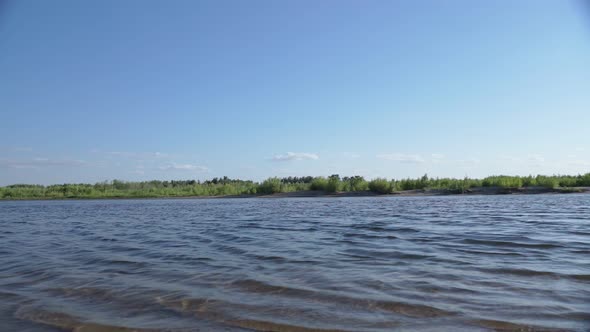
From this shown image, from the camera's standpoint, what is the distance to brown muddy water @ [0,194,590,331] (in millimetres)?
4234

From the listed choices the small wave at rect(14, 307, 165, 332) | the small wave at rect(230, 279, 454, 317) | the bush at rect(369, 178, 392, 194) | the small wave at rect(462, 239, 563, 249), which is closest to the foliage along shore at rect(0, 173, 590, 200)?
the bush at rect(369, 178, 392, 194)

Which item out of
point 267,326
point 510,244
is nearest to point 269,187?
point 510,244

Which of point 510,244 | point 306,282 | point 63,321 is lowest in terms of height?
point 63,321

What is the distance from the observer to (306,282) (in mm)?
5785

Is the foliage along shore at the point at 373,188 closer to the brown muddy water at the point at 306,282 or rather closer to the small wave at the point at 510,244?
the brown muddy water at the point at 306,282

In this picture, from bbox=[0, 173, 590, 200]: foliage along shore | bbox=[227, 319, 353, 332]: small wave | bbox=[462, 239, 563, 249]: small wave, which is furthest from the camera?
bbox=[0, 173, 590, 200]: foliage along shore

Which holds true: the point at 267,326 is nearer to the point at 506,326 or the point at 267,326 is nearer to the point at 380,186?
the point at 506,326

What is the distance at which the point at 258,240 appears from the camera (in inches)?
404

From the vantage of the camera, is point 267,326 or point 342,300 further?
point 342,300

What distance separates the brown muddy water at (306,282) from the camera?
13.9 feet

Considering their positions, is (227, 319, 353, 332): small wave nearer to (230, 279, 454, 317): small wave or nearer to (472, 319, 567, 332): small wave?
(230, 279, 454, 317): small wave

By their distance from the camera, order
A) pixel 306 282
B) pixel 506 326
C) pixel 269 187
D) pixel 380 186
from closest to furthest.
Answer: pixel 506 326 < pixel 306 282 < pixel 380 186 < pixel 269 187

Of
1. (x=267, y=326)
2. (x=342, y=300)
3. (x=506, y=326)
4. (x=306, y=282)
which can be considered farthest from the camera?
(x=306, y=282)

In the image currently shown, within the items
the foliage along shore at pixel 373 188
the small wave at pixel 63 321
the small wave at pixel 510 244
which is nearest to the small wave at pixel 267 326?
the small wave at pixel 63 321
